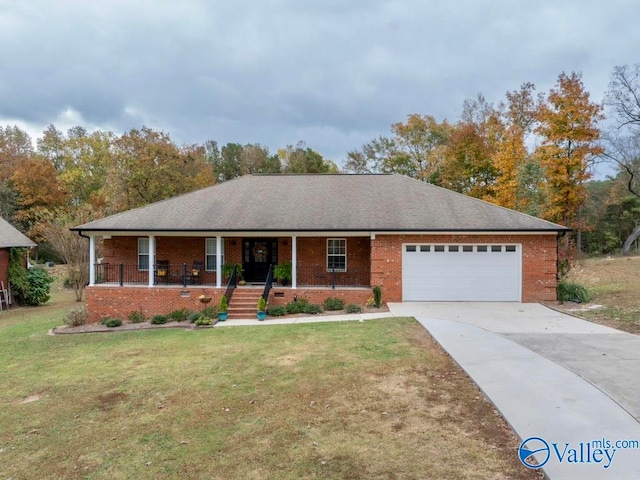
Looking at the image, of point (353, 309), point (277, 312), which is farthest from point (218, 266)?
point (353, 309)

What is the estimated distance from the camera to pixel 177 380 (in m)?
6.54

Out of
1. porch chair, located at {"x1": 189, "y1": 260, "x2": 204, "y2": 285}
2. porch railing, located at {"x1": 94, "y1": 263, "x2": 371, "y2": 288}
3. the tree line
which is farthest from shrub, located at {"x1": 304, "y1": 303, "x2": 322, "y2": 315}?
the tree line

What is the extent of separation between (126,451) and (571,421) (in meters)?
5.24

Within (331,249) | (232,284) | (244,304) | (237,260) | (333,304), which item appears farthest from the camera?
(237,260)

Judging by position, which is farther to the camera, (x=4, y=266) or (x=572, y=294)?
(x=4, y=266)

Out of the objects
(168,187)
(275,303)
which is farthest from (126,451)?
(168,187)

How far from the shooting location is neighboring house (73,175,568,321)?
1362cm

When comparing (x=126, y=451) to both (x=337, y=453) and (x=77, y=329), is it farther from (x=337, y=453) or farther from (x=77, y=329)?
(x=77, y=329)

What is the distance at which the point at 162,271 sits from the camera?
1521 centimetres

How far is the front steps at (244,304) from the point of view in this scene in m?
13.0

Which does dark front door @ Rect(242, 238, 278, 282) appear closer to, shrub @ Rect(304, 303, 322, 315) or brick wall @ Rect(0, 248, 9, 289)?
shrub @ Rect(304, 303, 322, 315)

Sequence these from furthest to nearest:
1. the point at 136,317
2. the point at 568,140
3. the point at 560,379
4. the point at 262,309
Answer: the point at 568,140, the point at 136,317, the point at 262,309, the point at 560,379

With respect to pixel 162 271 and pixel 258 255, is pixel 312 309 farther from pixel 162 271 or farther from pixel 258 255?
pixel 162 271
